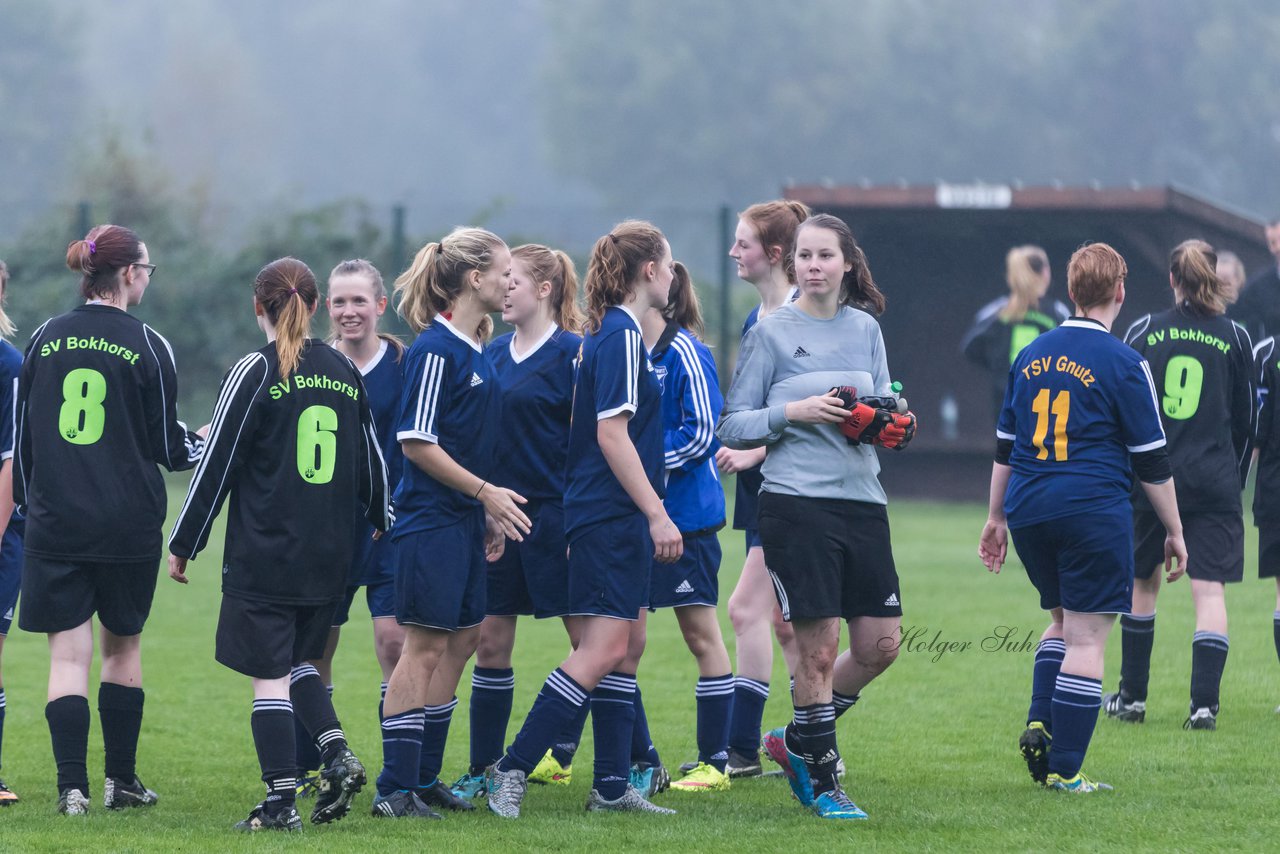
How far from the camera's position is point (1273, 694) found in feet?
24.5

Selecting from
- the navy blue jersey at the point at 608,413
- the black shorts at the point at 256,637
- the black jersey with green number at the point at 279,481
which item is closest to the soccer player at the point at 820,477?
the navy blue jersey at the point at 608,413

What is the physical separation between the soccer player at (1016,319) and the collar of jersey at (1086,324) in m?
6.21

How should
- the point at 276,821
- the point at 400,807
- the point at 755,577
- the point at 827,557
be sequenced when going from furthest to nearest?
the point at 755,577 < the point at 400,807 < the point at 827,557 < the point at 276,821

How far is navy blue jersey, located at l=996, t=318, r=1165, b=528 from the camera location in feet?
18.2

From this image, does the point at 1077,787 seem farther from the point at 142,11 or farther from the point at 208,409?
the point at 142,11

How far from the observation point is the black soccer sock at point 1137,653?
274 inches

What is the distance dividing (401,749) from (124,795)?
1011mm

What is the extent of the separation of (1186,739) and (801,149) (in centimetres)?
5678

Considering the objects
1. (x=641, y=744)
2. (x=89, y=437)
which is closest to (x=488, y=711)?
(x=641, y=744)

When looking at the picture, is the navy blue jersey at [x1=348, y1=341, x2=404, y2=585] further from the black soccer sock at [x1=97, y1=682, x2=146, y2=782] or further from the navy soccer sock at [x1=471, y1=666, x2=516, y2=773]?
the black soccer sock at [x1=97, y1=682, x2=146, y2=782]

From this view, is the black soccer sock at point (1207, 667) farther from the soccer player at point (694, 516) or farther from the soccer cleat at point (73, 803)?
the soccer cleat at point (73, 803)

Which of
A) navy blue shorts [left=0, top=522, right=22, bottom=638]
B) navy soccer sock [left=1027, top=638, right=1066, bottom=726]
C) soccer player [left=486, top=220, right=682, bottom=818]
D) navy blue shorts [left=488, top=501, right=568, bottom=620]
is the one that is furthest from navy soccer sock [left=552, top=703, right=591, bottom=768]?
navy blue shorts [left=0, top=522, right=22, bottom=638]

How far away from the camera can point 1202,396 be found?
7004mm

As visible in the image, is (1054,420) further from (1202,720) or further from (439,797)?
(439,797)
